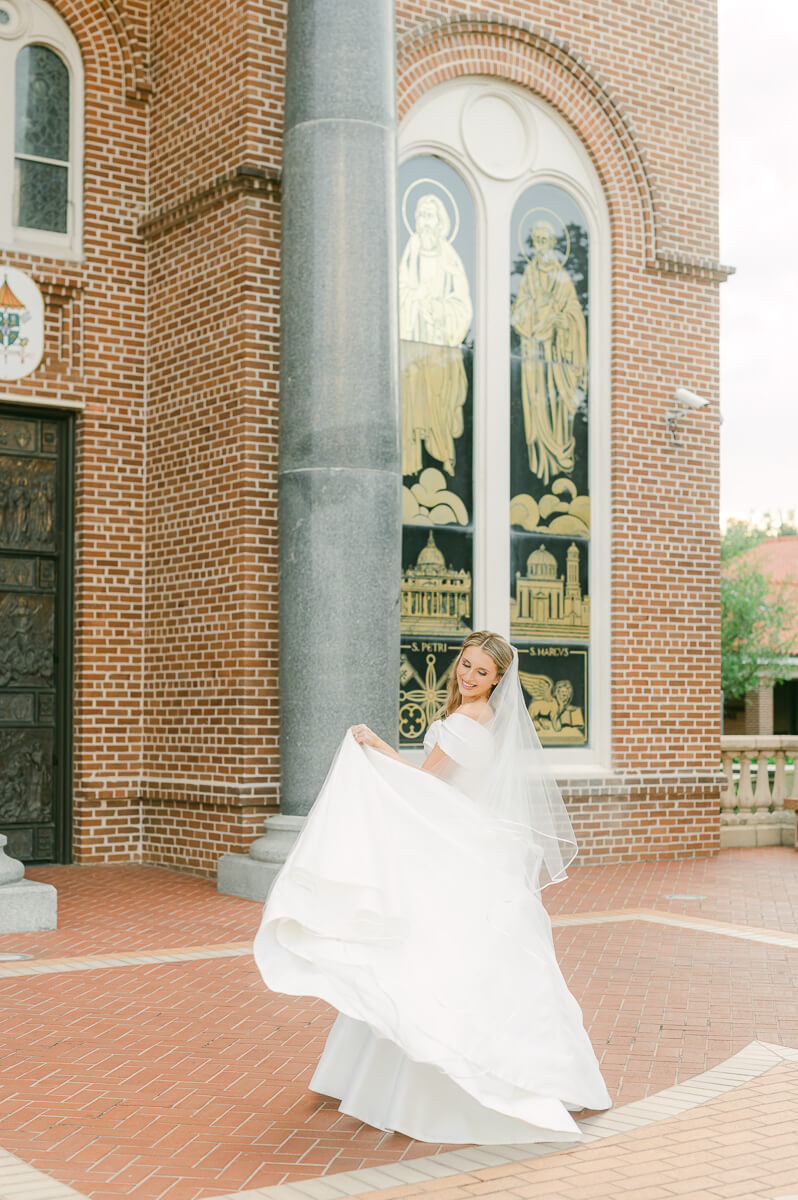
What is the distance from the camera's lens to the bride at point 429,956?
16.7ft

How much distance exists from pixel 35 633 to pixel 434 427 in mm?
3972

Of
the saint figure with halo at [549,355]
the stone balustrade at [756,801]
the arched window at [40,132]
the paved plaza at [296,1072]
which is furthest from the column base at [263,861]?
the stone balustrade at [756,801]

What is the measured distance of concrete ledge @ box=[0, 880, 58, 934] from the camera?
30.7 ft

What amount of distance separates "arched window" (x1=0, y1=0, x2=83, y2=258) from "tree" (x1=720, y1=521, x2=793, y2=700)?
31.5m

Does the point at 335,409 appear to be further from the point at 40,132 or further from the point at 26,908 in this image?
the point at 40,132

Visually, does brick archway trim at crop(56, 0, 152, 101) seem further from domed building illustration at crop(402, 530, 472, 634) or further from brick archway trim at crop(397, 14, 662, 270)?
domed building illustration at crop(402, 530, 472, 634)

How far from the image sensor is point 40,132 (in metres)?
13.0

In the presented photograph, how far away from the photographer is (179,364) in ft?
41.7

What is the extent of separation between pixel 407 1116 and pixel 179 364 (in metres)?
8.69

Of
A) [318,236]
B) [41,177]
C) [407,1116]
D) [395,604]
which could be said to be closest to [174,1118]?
[407,1116]

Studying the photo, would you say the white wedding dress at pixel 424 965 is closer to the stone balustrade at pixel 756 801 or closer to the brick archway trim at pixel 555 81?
the brick archway trim at pixel 555 81

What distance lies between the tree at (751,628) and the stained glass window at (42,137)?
3152 cm

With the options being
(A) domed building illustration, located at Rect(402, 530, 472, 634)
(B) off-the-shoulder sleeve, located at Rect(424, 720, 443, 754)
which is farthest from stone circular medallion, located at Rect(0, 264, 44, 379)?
(B) off-the-shoulder sleeve, located at Rect(424, 720, 443, 754)

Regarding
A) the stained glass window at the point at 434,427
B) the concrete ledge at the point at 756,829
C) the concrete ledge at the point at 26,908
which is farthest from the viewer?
the concrete ledge at the point at 756,829
